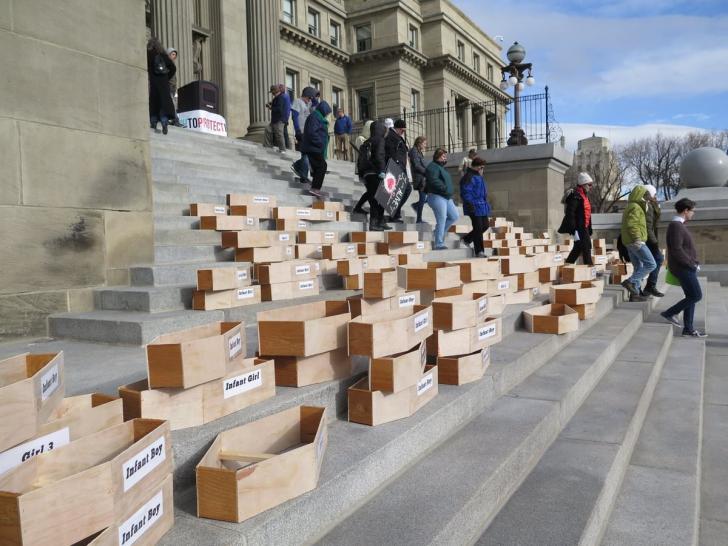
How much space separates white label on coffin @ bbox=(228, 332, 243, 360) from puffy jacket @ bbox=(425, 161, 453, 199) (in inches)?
289

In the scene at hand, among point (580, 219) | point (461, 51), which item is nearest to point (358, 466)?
point (580, 219)

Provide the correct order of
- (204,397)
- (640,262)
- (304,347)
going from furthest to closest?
(640,262) → (304,347) → (204,397)

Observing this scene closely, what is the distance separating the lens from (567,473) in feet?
9.33

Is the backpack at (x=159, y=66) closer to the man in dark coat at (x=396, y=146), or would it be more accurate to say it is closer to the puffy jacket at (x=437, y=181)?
the man in dark coat at (x=396, y=146)

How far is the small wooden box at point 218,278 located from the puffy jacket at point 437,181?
5.35 m

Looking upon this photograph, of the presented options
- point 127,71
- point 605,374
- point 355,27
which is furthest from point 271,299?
point 355,27

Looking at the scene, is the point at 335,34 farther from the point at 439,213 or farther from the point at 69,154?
the point at 69,154

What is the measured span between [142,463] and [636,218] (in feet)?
27.5

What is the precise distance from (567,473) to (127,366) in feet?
8.16

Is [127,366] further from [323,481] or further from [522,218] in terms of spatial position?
[522,218]

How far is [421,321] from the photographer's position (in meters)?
3.12

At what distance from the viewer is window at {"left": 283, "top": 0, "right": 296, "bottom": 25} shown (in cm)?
3741

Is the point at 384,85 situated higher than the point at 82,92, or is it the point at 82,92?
the point at 384,85

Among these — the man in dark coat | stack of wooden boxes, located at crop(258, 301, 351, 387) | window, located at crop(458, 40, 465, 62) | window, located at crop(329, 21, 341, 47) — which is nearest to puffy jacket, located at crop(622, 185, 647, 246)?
the man in dark coat
